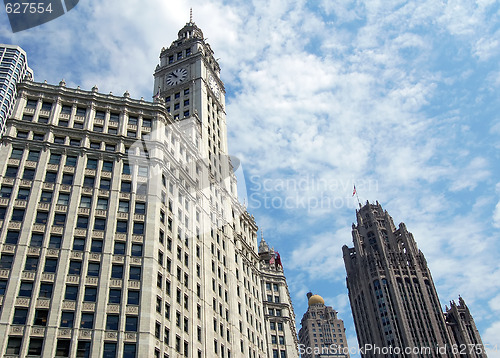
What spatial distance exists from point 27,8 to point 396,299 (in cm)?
14812

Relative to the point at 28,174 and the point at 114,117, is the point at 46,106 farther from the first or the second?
the point at 28,174

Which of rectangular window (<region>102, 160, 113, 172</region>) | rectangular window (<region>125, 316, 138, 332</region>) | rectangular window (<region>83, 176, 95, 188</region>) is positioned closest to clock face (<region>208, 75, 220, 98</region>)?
rectangular window (<region>102, 160, 113, 172</region>)

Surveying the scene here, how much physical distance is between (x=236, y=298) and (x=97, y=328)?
3011cm

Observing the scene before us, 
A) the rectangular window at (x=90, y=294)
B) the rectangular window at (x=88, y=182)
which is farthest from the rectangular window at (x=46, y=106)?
the rectangular window at (x=90, y=294)

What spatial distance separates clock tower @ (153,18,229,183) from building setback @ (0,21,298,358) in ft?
6.08

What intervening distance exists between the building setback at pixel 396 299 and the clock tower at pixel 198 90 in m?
101

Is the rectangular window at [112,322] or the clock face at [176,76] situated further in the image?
the clock face at [176,76]

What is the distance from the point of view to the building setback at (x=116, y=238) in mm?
50938

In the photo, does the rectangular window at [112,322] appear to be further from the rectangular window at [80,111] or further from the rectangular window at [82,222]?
the rectangular window at [80,111]

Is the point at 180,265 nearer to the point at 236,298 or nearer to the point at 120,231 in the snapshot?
the point at 120,231

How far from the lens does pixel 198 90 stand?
93312mm

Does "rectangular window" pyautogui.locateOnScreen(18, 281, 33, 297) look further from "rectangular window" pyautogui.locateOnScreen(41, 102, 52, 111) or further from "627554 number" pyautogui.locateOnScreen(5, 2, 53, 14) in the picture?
"627554 number" pyautogui.locateOnScreen(5, 2, 53, 14)

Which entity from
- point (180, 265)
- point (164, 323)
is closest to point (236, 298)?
point (180, 265)

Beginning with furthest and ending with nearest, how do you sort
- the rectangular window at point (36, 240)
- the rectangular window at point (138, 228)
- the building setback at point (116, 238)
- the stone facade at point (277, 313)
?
the stone facade at point (277, 313), the rectangular window at point (138, 228), the rectangular window at point (36, 240), the building setback at point (116, 238)
